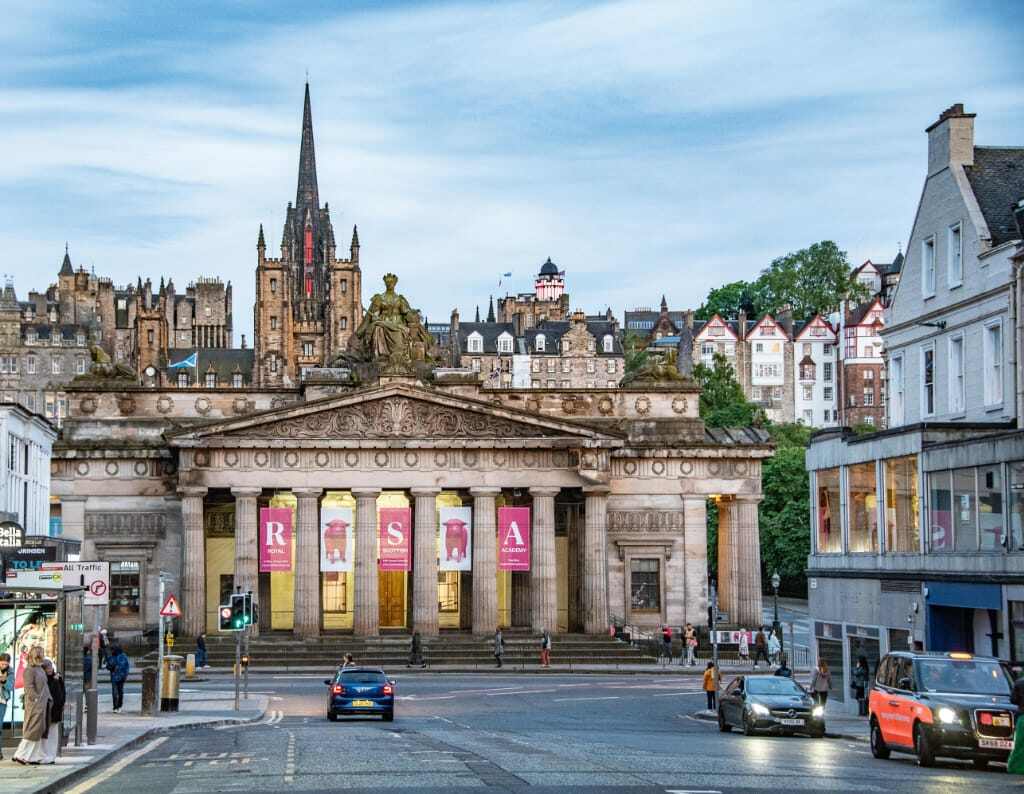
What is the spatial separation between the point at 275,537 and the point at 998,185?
40.6 m

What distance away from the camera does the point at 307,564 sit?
86688mm

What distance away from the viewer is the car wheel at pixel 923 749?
113 feet

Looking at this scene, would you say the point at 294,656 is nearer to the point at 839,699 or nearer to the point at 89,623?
the point at 89,623

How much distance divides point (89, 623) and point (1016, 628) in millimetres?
58250

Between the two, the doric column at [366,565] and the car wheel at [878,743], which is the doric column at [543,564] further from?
the car wheel at [878,743]

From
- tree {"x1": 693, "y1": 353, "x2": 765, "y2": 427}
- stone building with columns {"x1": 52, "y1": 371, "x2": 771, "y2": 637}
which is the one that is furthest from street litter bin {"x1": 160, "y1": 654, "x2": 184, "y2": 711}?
tree {"x1": 693, "y1": 353, "x2": 765, "y2": 427}

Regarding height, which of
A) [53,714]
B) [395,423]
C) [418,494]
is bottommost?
[53,714]

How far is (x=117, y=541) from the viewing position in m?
89.9

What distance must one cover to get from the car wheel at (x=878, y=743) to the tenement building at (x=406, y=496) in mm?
48854

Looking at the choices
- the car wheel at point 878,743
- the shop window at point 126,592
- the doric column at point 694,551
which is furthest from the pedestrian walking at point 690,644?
the car wheel at point 878,743

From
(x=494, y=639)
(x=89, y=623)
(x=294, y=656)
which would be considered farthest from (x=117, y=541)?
(x=494, y=639)

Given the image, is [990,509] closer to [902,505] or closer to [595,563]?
[902,505]

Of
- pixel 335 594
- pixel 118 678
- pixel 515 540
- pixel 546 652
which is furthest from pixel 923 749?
pixel 335 594

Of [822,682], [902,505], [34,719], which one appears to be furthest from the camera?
[822,682]
